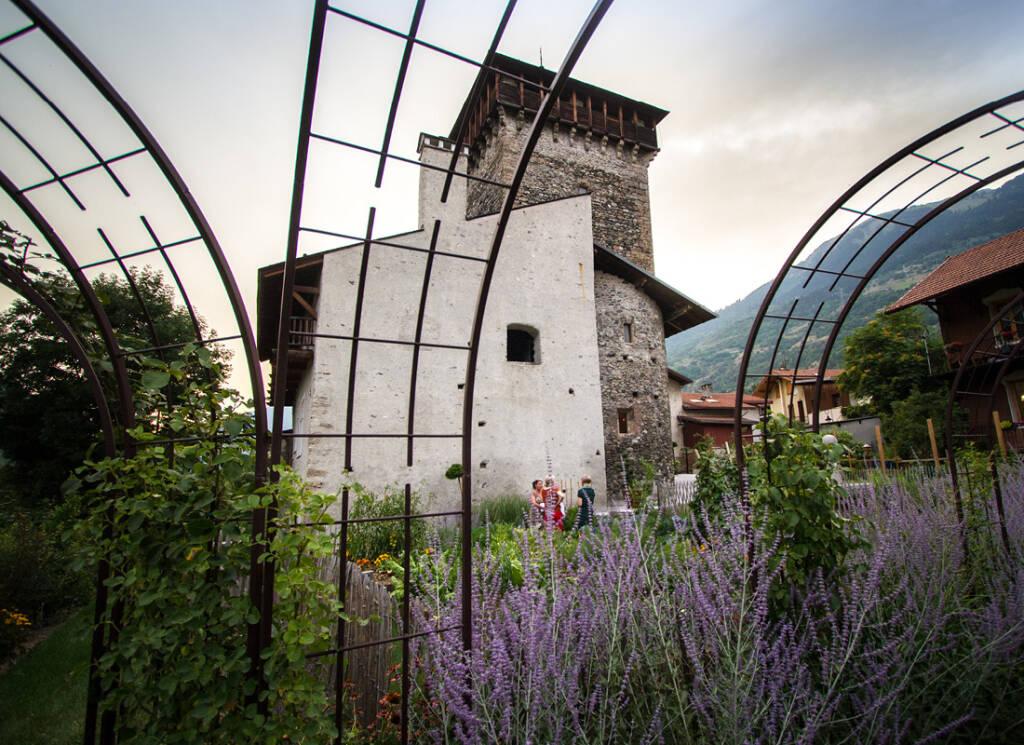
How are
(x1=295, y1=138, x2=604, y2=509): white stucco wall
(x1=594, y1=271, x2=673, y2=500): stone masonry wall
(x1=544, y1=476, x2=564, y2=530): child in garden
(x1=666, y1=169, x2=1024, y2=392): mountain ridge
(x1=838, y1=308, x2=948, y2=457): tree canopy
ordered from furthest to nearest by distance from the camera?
(x1=666, y1=169, x2=1024, y2=392): mountain ridge < (x1=838, y1=308, x2=948, y2=457): tree canopy < (x1=594, y1=271, x2=673, y2=500): stone masonry wall < (x1=295, y1=138, x2=604, y2=509): white stucco wall < (x1=544, y1=476, x2=564, y2=530): child in garden

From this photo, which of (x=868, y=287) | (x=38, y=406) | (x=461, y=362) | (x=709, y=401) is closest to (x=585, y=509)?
(x=461, y=362)

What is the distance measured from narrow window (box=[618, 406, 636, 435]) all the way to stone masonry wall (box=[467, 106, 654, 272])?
23.8 feet

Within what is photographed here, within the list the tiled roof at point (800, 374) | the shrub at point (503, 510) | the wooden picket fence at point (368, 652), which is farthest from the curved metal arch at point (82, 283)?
the shrub at point (503, 510)

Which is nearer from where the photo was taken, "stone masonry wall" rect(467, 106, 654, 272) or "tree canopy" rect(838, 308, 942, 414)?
"stone masonry wall" rect(467, 106, 654, 272)

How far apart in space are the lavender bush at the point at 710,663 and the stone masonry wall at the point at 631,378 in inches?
385

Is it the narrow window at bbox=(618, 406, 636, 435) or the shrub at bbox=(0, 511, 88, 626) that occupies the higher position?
the narrow window at bbox=(618, 406, 636, 435)

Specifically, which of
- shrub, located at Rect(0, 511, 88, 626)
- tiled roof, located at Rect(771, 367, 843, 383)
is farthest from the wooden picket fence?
shrub, located at Rect(0, 511, 88, 626)

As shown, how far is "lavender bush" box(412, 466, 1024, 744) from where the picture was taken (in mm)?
1683

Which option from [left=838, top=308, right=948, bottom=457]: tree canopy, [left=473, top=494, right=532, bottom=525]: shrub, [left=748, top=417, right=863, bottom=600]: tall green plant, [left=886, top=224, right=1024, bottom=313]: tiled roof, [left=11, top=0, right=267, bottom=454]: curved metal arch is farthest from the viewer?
[left=838, top=308, right=948, bottom=457]: tree canopy

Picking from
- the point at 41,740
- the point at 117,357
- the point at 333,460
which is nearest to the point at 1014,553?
the point at 117,357

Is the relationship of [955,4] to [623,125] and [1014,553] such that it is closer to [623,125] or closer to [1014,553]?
[1014,553]

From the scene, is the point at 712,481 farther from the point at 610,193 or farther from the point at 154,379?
the point at 610,193

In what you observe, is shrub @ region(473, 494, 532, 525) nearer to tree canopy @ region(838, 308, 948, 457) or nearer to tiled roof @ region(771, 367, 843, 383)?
tiled roof @ region(771, 367, 843, 383)

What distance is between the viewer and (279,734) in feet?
5.33
